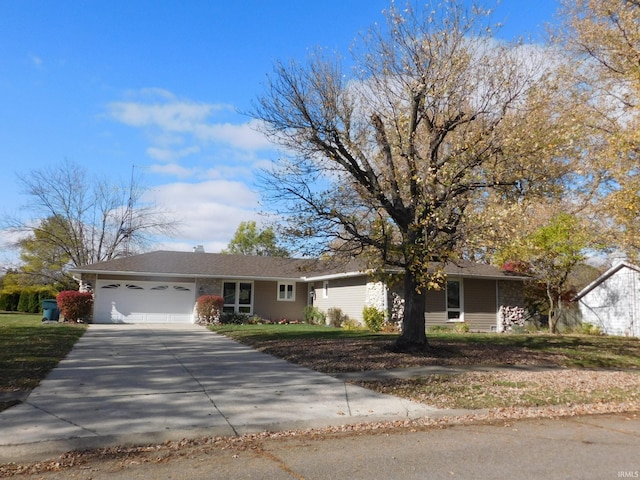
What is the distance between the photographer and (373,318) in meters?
21.6

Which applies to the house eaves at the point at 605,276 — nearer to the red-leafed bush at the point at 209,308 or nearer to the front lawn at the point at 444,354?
the front lawn at the point at 444,354

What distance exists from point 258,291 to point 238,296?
46.5 inches

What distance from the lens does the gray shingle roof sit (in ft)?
78.1

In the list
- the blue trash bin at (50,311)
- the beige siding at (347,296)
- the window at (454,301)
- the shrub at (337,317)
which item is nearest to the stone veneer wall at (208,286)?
the beige siding at (347,296)

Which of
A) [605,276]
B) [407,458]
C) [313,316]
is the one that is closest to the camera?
[407,458]

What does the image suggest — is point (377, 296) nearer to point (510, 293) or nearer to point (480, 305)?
point (480, 305)

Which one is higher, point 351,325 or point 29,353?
point 351,325

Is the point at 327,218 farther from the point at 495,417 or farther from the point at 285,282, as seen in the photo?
the point at 285,282

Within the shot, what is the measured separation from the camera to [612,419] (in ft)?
23.8

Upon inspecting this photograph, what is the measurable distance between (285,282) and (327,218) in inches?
651

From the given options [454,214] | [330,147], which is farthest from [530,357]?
[330,147]

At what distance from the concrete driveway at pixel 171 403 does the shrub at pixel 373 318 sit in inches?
407

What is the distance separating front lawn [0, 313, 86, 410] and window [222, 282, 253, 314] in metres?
9.55

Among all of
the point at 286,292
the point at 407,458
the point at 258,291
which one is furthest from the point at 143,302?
the point at 407,458
